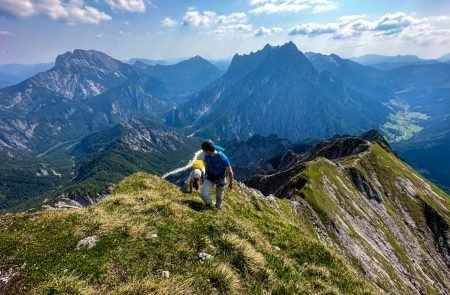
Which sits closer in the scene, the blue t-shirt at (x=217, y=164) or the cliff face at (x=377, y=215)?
the blue t-shirt at (x=217, y=164)

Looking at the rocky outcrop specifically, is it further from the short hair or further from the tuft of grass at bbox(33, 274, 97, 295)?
the tuft of grass at bbox(33, 274, 97, 295)

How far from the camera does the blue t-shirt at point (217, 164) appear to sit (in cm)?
2240

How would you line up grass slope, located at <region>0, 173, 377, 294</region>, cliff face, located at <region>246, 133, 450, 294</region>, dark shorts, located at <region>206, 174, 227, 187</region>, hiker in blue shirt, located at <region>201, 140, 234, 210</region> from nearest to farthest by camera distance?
grass slope, located at <region>0, 173, 377, 294</region>, hiker in blue shirt, located at <region>201, 140, 234, 210</region>, dark shorts, located at <region>206, 174, 227, 187</region>, cliff face, located at <region>246, 133, 450, 294</region>

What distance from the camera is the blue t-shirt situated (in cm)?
2240

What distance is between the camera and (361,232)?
85000 mm

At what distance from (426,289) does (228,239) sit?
8502 centimetres

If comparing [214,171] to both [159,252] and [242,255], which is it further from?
[159,252]

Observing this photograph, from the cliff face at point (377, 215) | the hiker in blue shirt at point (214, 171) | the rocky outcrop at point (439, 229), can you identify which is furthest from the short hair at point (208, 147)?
the rocky outcrop at point (439, 229)

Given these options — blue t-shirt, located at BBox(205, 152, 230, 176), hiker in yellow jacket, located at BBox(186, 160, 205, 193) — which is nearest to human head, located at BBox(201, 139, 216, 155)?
blue t-shirt, located at BBox(205, 152, 230, 176)

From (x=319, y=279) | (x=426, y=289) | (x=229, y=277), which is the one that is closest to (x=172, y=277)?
(x=229, y=277)

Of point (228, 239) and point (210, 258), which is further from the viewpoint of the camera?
point (228, 239)

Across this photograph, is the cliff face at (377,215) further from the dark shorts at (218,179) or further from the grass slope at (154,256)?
the grass slope at (154,256)

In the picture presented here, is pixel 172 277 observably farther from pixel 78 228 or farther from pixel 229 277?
pixel 78 228

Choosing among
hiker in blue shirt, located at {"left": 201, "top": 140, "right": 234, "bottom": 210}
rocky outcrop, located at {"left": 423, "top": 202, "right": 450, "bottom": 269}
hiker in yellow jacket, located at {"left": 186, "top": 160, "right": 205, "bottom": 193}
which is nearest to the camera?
hiker in blue shirt, located at {"left": 201, "top": 140, "right": 234, "bottom": 210}
